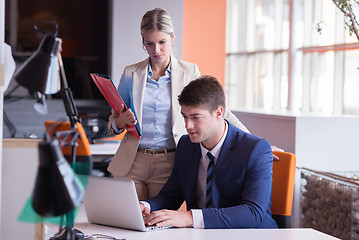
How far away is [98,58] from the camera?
8.75m

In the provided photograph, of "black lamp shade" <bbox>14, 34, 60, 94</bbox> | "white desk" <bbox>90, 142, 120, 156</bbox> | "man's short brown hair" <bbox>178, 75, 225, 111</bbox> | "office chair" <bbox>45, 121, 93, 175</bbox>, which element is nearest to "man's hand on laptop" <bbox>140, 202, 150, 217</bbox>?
"man's short brown hair" <bbox>178, 75, 225, 111</bbox>

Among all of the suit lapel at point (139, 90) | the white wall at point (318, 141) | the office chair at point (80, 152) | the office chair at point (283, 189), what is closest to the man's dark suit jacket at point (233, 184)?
the office chair at point (283, 189)

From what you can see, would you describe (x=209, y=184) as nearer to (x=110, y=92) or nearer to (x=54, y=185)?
(x=110, y=92)

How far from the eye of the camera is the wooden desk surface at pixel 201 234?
1.85 meters

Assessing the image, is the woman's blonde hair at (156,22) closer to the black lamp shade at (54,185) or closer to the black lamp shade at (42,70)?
the black lamp shade at (42,70)

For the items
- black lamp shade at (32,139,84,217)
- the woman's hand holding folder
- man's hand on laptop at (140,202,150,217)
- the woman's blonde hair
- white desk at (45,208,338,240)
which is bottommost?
white desk at (45,208,338,240)

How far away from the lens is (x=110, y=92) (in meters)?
2.33

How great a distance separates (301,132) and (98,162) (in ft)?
6.83

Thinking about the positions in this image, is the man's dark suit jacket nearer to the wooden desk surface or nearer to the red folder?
the wooden desk surface

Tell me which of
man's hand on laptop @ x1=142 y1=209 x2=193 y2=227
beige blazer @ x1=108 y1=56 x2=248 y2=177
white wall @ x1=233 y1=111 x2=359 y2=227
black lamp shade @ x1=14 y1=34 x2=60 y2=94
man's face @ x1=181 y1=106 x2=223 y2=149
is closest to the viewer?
black lamp shade @ x1=14 y1=34 x2=60 y2=94

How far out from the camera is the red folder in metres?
2.25

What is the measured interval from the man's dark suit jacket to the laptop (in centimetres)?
28

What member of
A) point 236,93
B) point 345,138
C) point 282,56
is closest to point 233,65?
point 236,93

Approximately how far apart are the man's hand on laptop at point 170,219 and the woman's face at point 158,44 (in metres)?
0.84
